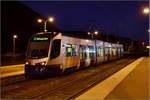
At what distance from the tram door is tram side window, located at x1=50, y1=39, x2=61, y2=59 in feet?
20.2

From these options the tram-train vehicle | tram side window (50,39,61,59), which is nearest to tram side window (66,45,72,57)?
the tram-train vehicle

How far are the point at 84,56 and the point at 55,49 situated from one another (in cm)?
759

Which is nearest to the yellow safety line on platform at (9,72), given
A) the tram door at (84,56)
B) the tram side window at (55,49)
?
the tram side window at (55,49)

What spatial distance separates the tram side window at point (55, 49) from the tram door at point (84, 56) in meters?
6.15

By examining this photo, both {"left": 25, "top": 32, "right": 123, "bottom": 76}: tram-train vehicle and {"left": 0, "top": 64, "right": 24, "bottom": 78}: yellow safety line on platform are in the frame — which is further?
{"left": 0, "top": 64, "right": 24, "bottom": 78}: yellow safety line on platform

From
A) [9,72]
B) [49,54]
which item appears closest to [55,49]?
[49,54]

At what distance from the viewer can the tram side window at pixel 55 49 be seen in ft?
72.9

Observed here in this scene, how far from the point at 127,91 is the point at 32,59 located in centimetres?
846

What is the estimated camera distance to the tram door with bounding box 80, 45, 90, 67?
1129 inches

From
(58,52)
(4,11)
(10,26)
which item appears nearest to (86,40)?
(58,52)

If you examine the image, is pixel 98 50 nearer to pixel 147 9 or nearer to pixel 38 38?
pixel 147 9

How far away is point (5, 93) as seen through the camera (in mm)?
15492

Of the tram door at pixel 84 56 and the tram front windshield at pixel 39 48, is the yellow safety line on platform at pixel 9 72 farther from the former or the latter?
the tram door at pixel 84 56

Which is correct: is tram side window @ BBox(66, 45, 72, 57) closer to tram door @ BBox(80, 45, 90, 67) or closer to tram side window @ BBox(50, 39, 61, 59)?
tram side window @ BBox(50, 39, 61, 59)
